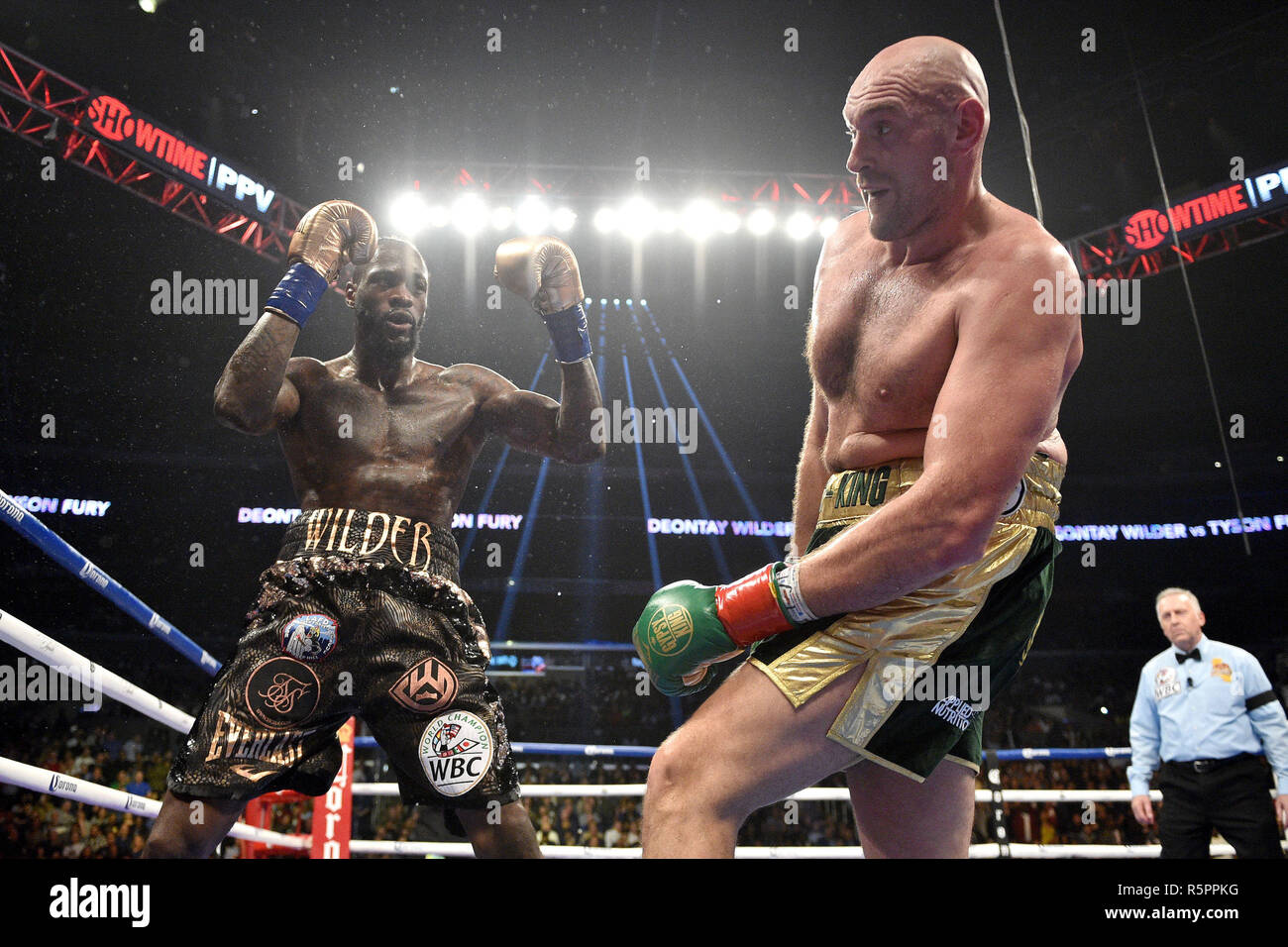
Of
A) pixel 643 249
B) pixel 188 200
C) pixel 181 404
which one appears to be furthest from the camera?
pixel 181 404

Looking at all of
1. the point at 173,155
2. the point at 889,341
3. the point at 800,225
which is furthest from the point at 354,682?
the point at 800,225

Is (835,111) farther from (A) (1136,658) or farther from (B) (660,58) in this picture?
(A) (1136,658)

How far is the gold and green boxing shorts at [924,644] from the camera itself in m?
1.06

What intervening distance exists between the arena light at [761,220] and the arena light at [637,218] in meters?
0.84

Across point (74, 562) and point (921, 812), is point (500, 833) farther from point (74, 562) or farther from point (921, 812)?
point (74, 562)

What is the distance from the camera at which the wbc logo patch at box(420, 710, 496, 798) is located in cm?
171

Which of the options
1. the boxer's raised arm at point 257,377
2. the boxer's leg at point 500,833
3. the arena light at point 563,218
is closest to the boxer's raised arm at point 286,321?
the boxer's raised arm at point 257,377

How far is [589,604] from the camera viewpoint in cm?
1098

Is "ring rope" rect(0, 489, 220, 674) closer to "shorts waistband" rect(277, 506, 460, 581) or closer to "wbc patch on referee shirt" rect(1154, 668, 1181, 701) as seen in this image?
"shorts waistband" rect(277, 506, 460, 581)

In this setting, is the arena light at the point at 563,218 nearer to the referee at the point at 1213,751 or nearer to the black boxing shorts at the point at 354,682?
the referee at the point at 1213,751

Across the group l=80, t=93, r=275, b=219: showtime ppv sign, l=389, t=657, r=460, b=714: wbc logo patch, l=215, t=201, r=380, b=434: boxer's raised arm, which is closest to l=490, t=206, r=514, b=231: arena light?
l=80, t=93, r=275, b=219: showtime ppv sign

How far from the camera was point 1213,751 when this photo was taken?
318 centimetres
